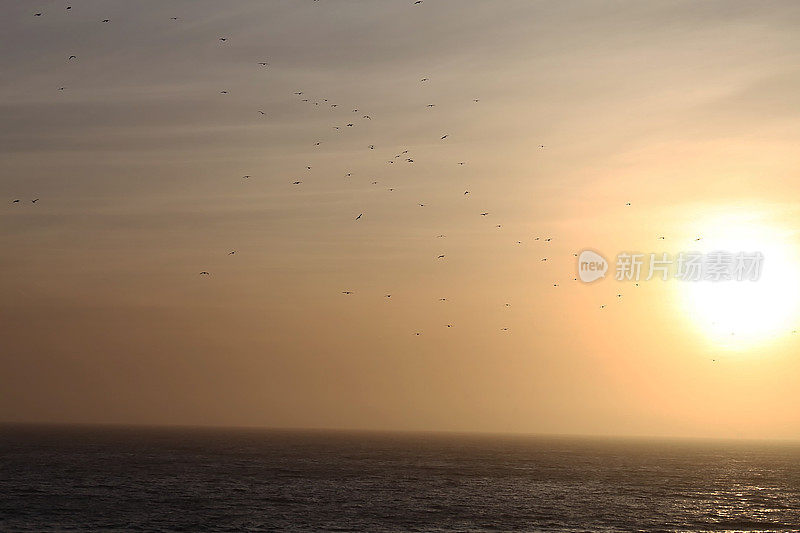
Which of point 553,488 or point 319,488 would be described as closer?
point 319,488

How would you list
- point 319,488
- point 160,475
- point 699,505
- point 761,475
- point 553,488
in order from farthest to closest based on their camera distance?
point 761,475 < point 160,475 < point 553,488 < point 319,488 < point 699,505

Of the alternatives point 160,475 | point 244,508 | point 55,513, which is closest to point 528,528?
point 244,508

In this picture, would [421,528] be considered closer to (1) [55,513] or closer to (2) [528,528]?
(2) [528,528]

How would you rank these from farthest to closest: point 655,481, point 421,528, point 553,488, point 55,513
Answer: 1. point 655,481
2. point 553,488
3. point 55,513
4. point 421,528

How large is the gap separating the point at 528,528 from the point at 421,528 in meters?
10.3

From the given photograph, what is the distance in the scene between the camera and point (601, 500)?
352 feet

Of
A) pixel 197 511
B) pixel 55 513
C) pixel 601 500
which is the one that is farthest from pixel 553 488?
pixel 55 513

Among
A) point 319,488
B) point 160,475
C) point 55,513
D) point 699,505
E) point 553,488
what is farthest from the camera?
point 160,475

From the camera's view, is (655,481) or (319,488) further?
(655,481)

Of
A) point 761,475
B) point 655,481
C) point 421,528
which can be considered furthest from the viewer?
point 761,475

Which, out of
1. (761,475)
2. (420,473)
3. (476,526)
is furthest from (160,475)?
(761,475)

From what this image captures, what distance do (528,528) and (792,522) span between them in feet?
105

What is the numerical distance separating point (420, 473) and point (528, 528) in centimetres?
7394

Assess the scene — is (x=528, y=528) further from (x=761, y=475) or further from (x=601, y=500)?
(x=761, y=475)
